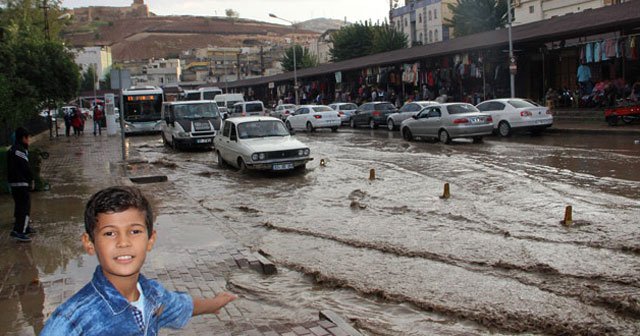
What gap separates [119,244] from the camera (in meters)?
2.45

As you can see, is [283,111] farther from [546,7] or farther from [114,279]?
[114,279]

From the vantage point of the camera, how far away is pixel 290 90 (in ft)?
220

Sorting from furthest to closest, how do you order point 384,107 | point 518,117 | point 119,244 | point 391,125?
point 384,107
point 391,125
point 518,117
point 119,244

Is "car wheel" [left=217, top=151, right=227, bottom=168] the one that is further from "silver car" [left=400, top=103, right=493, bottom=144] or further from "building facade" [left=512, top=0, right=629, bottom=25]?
→ "building facade" [left=512, top=0, right=629, bottom=25]

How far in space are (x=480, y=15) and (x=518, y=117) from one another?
39450 mm

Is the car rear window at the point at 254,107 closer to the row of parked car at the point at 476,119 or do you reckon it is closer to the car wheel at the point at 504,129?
the row of parked car at the point at 476,119

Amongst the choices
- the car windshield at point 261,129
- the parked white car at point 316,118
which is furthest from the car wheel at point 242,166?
the parked white car at point 316,118

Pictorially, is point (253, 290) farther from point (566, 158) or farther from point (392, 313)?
point (566, 158)

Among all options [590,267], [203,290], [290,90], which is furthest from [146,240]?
[290,90]

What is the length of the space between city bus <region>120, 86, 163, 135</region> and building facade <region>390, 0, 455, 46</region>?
51.5 metres

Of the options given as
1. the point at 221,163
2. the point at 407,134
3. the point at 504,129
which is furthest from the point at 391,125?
the point at 221,163

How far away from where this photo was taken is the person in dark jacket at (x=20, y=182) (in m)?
9.84

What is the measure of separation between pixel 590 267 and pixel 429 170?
9.06 meters

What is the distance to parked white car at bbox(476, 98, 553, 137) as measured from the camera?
2434 cm
